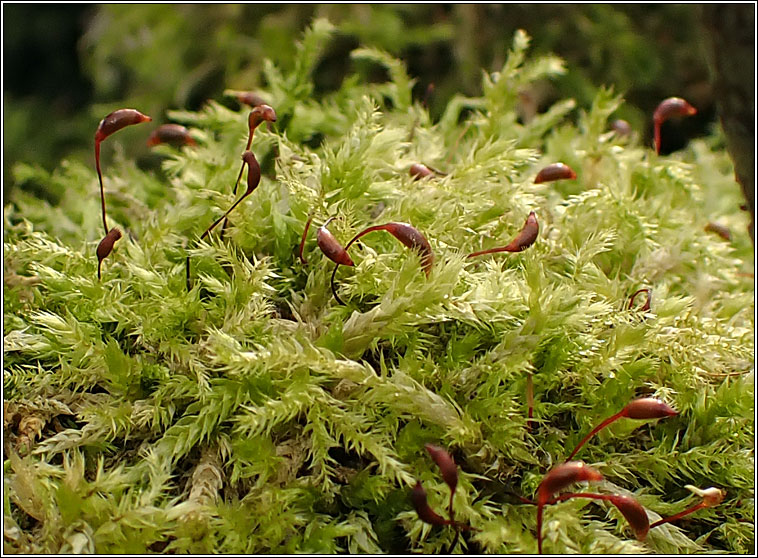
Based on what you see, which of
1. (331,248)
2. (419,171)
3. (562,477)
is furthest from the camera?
(419,171)

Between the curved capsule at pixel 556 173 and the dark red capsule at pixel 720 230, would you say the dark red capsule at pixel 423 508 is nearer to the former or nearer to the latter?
the curved capsule at pixel 556 173

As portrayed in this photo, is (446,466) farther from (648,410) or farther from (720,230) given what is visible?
(720,230)

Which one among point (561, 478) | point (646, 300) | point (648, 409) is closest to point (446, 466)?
point (561, 478)

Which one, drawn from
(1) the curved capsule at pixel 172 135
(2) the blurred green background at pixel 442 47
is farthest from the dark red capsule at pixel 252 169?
(2) the blurred green background at pixel 442 47

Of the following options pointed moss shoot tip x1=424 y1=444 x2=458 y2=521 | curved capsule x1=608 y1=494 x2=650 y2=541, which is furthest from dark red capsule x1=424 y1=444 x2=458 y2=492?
curved capsule x1=608 y1=494 x2=650 y2=541

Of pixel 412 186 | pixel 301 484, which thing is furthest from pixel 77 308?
pixel 412 186

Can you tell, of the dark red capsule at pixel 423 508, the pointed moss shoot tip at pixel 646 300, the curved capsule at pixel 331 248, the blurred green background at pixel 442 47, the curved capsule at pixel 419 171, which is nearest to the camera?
the dark red capsule at pixel 423 508

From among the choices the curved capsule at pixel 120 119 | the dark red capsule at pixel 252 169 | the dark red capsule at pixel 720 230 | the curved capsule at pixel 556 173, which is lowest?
the dark red capsule at pixel 720 230

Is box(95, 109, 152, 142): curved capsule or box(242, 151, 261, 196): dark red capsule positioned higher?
box(95, 109, 152, 142): curved capsule

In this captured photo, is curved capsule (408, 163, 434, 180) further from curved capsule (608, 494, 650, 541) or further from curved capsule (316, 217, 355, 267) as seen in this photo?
curved capsule (608, 494, 650, 541)
